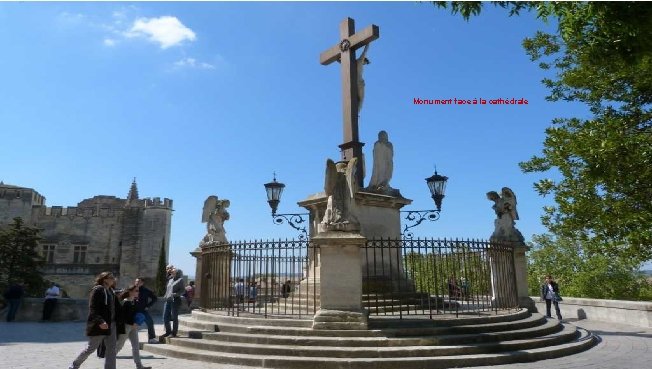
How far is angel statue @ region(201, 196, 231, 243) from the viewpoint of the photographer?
14016 mm

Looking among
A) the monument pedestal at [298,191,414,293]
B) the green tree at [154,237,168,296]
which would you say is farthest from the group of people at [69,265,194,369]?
the green tree at [154,237,168,296]

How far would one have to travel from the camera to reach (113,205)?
48.4 meters

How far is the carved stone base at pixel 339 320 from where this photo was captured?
25.4ft

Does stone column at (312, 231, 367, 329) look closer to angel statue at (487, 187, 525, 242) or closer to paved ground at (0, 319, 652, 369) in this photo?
paved ground at (0, 319, 652, 369)

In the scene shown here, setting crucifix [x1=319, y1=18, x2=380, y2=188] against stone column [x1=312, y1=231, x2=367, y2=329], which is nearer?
stone column [x1=312, y1=231, x2=367, y2=329]

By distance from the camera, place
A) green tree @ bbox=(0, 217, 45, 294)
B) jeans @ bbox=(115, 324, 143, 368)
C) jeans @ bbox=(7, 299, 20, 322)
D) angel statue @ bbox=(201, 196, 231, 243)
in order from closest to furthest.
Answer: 1. jeans @ bbox=(115, 324, 143, 368)
2. angel statue @ bbox=(201, 196, 231, 243)
3. jeans @ bbox=(7, 299, 20, 322)
4. green tree @ bbox=(0, 217, 45, 294)

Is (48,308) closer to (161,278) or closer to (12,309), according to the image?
(12,309)

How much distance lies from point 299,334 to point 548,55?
11212 millimetres

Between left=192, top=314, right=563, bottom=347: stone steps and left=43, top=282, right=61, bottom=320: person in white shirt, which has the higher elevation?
left=43, top=282, right=61, bottom=320: person in white shirt

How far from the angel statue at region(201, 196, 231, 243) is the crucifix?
4740mm

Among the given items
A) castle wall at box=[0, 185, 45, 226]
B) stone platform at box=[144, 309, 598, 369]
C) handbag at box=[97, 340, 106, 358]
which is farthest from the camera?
castle wall at box=[0, 185, 45, 226]

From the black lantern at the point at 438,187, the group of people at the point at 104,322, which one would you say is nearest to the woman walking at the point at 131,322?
the group of people at the point at 104,322

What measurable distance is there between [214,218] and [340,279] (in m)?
7.30

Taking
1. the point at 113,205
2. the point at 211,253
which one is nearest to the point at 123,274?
the point at 113,205
